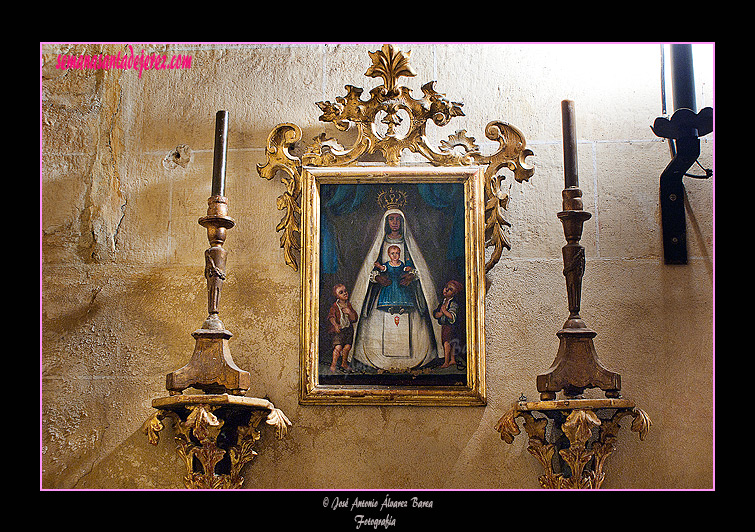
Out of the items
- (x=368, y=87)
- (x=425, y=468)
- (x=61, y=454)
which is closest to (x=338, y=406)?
(x=425, y=468)

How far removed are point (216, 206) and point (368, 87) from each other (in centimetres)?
62

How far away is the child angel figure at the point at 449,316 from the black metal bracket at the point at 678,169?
618mm

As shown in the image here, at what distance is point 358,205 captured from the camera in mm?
2348

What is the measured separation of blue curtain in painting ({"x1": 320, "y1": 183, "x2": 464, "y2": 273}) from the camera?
2309 mm

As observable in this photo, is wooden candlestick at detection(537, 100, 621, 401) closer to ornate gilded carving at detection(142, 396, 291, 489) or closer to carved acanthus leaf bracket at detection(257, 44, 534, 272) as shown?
carved acanthus leaf bracket at detection(257, 44, 534, 272)

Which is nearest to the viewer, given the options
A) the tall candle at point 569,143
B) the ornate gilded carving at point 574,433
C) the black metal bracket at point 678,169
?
the ornate gilded carving at point 574,433

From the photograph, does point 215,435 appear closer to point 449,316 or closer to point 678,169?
point 449,316

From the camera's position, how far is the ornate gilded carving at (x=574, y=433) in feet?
6.62

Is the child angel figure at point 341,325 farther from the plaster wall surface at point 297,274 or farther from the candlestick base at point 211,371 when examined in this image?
the candlestick base at point 211,371

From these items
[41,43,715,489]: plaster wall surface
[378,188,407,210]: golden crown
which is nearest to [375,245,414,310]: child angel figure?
[378,188,407,210]: golden crown

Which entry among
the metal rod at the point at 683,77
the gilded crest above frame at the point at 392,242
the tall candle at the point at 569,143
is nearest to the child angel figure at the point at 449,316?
the gilded crest above frame at the point at 392,242

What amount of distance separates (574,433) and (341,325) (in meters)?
0.69

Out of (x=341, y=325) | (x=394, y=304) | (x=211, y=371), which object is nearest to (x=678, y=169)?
(x=394, y=304)

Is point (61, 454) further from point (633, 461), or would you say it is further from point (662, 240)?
point (662, 240)
